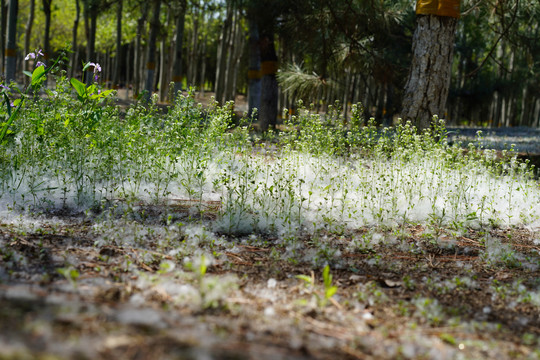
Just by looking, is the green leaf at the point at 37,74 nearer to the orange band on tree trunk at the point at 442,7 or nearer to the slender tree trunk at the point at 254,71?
the orange band on tree trunk at the point at 442,7

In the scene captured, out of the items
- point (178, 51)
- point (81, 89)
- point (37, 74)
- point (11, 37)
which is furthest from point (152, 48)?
point (37, 74)

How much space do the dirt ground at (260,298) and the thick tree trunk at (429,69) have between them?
127 inches

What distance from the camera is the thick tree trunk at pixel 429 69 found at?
20.8 feet

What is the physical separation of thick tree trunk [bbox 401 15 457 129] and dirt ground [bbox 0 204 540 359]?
3234 mm

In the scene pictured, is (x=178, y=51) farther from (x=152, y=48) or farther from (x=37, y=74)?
(x=37, y=74)

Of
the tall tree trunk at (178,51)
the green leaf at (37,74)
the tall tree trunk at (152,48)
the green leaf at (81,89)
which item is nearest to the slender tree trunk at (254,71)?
the tall tree trunk at (178,51)

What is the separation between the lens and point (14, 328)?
1.40m

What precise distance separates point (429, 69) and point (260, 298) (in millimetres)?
5190

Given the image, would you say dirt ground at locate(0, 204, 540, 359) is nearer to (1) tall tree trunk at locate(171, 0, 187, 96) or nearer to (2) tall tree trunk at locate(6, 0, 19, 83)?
(2) tall tree trunk at locate(6, 0, 19, 83)

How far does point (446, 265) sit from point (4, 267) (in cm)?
260

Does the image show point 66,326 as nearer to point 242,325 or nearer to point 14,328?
point 14,328

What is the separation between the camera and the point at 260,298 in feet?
7.42

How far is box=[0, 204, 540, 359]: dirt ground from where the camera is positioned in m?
1.51

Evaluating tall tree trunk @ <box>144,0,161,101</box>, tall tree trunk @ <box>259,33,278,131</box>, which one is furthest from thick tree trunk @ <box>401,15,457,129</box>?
tall tree trunk @ <box>144,0,161,101</box>
